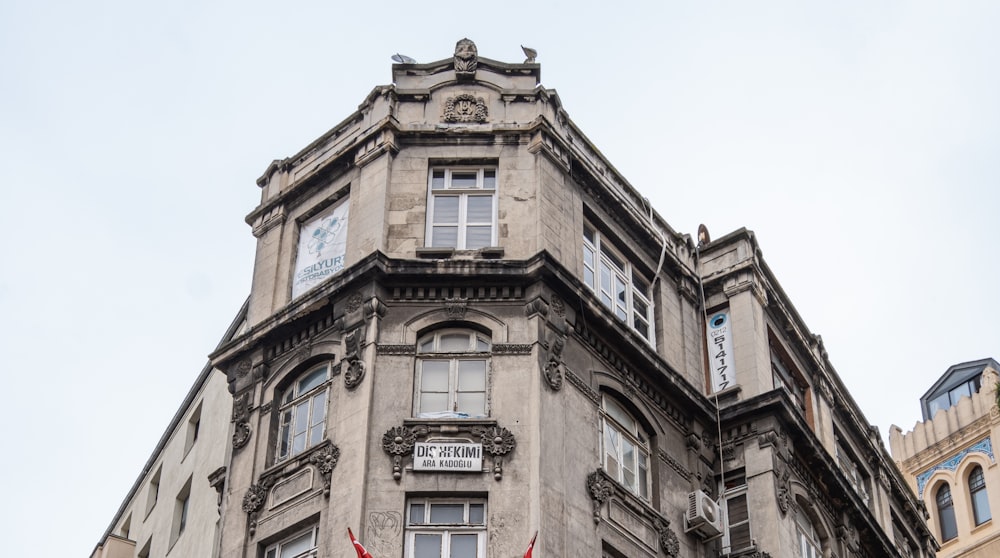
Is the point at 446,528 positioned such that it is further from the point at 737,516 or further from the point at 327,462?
the point at 737,516

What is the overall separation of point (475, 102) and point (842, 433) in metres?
15.3

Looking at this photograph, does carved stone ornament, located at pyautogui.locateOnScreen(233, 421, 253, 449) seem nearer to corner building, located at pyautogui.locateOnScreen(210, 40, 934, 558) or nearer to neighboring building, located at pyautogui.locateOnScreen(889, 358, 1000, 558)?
corner building, located at pyautogui.locateOnScreen(210, 40, 934, 558)

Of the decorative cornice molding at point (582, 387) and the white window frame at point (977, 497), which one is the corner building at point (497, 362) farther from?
the white window frame at point (977, 497)

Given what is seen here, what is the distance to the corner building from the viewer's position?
2769cm

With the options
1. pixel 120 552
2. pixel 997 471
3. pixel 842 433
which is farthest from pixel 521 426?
pixel 997 471

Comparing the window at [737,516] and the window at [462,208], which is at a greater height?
the window at [462,208]

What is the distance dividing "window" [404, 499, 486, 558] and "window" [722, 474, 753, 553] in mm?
7535

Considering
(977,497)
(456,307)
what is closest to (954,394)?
(977,497)

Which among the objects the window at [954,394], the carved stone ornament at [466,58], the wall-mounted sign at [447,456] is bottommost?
the wall-mounted sign at [447,456]

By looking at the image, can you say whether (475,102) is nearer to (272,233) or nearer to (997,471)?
(272,233)

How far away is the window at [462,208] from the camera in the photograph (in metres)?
31.5

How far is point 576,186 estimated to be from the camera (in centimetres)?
3359

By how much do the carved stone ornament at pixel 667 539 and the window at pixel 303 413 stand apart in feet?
24.2

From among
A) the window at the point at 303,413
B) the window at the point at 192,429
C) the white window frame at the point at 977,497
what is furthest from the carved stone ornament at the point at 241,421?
the white window frame at the point at 977,497
